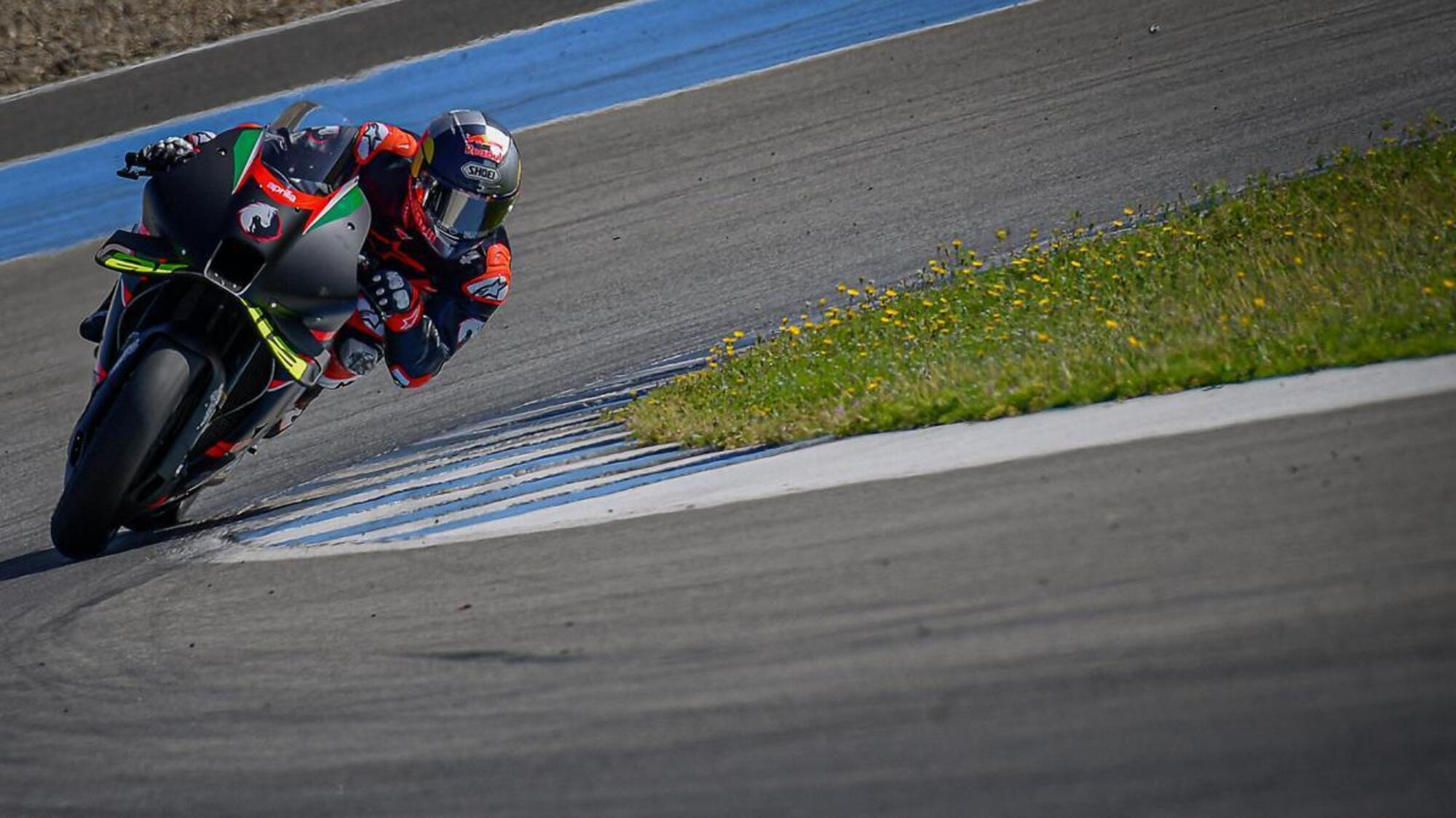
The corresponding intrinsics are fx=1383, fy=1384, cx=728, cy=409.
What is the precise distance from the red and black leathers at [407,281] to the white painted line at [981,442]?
1.06 m

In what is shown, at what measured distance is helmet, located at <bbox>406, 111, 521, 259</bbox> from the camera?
223 inches

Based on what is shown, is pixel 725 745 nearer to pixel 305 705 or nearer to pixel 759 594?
pixel 759 594

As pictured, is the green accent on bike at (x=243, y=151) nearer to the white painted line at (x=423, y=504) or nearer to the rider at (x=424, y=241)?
the rider at (x=424, y=241)

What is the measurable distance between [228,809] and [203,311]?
100 inches

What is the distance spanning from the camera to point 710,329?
28.8 ft

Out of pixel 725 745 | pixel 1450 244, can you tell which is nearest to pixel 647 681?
pixel 725 745

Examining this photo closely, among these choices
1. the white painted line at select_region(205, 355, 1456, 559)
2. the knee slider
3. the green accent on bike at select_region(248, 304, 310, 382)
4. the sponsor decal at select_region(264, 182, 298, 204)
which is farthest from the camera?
the knee slider

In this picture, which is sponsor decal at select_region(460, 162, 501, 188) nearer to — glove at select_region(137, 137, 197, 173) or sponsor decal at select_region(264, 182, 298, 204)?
sponsor decal at select_region(264, 182, 298, 204)

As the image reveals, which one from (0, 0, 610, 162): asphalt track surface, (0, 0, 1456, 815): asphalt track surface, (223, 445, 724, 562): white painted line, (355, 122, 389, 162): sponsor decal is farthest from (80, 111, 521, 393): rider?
(0, 0, 610, 162): asphalt track surface

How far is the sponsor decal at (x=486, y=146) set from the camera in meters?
5.68

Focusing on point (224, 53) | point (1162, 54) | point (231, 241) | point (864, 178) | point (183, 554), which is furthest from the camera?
point (224, 53)

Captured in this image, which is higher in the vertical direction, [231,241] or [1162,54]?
[231,241]

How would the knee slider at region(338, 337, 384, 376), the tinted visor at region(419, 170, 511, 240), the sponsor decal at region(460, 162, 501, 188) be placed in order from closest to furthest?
the sponsor decal at region(460, 162, 501, 188) < the tinted visor at region(419, 170, 511, 240) < the knee slider at region(338, 337, 384, 376)

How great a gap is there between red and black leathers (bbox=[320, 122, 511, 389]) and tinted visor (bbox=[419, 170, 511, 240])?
0.24 feet
